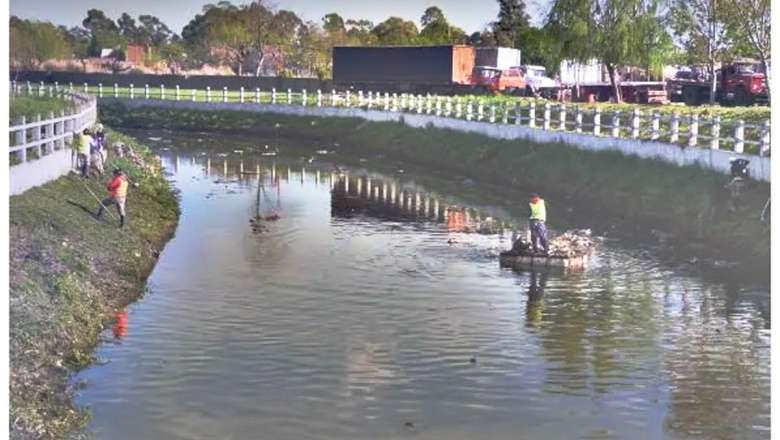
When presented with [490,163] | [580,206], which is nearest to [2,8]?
[580,206]

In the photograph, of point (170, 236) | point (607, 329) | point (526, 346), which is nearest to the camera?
point (526, 346)

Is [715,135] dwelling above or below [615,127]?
above

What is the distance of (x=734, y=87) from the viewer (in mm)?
55062

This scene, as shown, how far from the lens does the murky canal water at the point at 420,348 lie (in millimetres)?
14453

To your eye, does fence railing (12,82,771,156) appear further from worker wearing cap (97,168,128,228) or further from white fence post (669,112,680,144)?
worker wearing cap (97,168,128,228)

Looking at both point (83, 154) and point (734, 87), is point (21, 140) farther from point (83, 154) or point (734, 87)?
point (734, 87)

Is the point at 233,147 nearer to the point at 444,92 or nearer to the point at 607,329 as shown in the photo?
the point at 444,92

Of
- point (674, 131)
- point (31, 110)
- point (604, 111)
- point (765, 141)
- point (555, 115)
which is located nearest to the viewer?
point (765, 141)

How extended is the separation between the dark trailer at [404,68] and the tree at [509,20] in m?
29.1

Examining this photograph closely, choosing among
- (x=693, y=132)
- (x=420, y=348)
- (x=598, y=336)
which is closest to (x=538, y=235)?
(x=598, y=336)

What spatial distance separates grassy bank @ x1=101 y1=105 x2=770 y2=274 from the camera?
26641mm

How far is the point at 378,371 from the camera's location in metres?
16.5

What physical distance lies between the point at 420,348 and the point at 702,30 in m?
38.5

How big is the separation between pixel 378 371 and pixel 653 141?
62.0 ft
